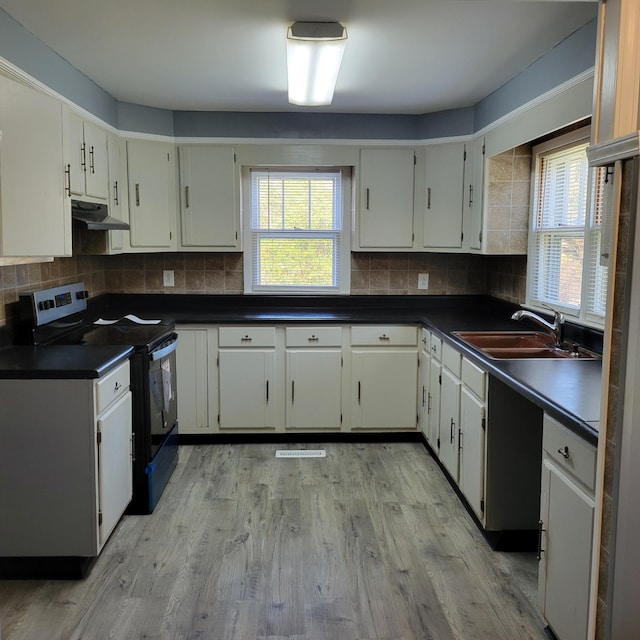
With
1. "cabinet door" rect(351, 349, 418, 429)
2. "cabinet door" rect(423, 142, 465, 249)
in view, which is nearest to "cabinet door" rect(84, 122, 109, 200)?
"cabinet door" rect(351, 349, 418, 429)

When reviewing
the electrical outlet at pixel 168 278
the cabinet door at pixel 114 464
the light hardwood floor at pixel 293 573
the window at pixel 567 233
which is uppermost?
the window at pixel 567 233

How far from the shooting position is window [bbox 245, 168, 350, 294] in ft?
15.4

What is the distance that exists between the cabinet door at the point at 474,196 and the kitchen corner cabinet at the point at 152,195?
80.5 inches

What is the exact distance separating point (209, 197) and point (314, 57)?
183 cm

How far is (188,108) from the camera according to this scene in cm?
433

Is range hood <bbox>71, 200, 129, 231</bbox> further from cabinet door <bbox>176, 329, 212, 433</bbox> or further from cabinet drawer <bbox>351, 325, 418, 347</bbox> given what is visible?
cabinet drawer <bbox>351, 325, 418, 347</bbox>

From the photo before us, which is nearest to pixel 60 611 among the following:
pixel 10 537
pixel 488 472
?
pixel 10 537

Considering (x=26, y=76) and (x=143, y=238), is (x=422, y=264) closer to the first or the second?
(x=143, y=238)

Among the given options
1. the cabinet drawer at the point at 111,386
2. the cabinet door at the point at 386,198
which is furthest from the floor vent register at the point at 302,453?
the cabinet door at the point at 386,198

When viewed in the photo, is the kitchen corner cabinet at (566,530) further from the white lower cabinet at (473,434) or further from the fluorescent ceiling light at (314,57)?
the fluorescent ceiling light at (314,57)

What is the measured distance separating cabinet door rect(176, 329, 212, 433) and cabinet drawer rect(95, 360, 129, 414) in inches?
47.2

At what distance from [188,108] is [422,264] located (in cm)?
206

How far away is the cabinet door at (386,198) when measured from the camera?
449cm

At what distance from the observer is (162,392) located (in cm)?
348
